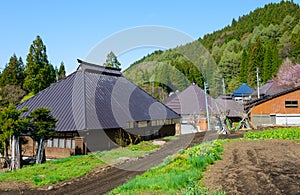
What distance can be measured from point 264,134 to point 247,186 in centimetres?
1237

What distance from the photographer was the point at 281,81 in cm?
4628

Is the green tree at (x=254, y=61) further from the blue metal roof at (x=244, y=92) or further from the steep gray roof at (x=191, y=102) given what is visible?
the steep gray roof at (x=191, y=102)

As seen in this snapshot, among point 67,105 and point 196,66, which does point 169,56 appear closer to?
point 196,66

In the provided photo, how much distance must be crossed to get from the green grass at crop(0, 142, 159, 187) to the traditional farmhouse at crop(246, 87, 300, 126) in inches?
790

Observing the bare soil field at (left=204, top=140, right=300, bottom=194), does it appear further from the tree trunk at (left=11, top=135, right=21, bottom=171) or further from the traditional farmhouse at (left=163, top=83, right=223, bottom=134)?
the traditional farmhouse at (left=163, top=83, right=223, bottom=134)

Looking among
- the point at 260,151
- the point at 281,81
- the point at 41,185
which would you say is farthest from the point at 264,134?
the point at 281,81

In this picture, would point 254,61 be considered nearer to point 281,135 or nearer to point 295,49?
point 295,49

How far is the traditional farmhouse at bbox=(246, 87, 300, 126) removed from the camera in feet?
101

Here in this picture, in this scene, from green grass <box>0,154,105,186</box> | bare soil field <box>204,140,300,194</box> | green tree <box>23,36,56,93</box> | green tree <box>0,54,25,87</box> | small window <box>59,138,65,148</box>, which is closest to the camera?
bare soil field <box>204,140,300,194</box>

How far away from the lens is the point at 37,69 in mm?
40500

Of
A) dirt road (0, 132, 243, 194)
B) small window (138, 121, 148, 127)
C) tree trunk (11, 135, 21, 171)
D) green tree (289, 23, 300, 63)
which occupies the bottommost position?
dirt road (0, 132, 243, 194)

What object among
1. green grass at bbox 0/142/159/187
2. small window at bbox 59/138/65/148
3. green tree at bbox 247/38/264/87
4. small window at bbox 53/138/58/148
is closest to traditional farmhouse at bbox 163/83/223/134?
green grass at bbox 0/142/159/187

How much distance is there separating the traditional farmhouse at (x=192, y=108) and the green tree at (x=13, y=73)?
25.2 m

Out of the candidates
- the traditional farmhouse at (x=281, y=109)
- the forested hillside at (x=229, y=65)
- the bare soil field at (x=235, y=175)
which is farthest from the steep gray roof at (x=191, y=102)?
the forested hillside at (x=229, y=65)
